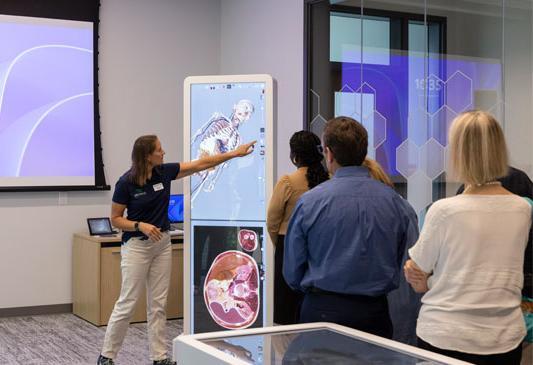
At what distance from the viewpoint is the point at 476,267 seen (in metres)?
2.24

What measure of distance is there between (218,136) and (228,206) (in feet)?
1.52

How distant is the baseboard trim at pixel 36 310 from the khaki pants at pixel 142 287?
6.73 ft

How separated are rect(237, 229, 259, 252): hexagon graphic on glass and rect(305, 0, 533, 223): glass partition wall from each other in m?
0.97

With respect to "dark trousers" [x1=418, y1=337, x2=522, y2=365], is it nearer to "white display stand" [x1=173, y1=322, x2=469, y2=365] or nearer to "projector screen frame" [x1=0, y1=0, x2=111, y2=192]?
"white display stand" [x1=173, y1=322, x2=469, y2=365]

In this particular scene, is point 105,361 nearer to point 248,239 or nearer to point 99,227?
point 248,239

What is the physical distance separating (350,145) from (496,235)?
63 centimetres

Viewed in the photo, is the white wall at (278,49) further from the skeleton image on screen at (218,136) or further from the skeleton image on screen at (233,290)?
the skeleton image on screen at (233,290)

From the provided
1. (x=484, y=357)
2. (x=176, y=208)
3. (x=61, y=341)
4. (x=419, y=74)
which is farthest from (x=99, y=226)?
(x=484, y=357)

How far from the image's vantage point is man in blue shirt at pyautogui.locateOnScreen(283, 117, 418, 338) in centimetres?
264

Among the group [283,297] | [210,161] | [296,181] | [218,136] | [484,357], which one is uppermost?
[218,136]

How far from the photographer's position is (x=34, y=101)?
6422 millimetres

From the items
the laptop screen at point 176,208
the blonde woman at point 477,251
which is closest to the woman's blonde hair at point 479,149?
the blonde woman at point 477,251

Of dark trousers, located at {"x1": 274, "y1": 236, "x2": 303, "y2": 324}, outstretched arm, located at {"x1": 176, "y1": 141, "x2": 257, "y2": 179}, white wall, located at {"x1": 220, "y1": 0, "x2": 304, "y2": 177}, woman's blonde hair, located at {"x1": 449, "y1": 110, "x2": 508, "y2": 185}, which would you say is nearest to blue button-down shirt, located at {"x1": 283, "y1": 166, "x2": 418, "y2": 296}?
woman's blonde hair, located at {"x1": 449, "y1": 110, "x2": 508, "y2": 185}

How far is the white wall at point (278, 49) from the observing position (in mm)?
6043
